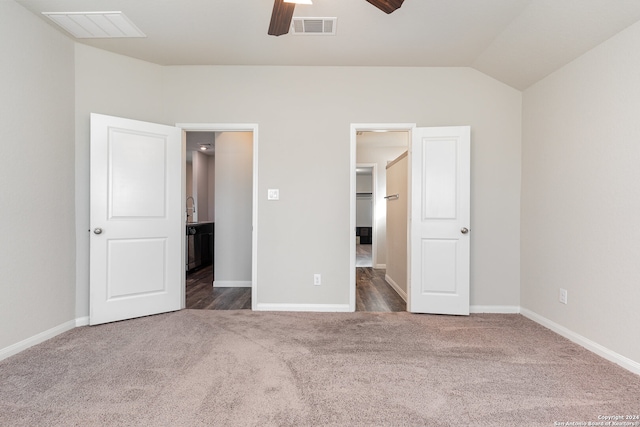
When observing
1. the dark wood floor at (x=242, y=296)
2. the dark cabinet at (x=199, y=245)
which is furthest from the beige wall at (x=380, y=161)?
the dark cabinet at (x=199, y=245)

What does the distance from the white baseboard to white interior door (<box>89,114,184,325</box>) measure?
35.1 inches

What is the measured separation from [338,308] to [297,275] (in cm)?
55

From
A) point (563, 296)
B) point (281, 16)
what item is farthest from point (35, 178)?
point (563, 296)

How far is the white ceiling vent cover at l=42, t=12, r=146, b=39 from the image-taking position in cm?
248

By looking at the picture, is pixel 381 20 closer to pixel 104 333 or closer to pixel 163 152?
pixel 163 152

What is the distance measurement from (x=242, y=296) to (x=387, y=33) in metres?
3.28

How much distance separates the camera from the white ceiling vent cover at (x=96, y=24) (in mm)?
2477

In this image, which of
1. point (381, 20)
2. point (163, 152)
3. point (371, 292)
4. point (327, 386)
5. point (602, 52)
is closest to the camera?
point (327, 386)

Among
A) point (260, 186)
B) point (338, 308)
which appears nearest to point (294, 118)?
point (260, 186)

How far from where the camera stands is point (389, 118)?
333 centimetres

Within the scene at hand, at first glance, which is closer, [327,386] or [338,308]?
[327,386]

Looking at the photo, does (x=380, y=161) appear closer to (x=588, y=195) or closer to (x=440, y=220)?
(x=440, y=220)

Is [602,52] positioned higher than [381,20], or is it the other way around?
[381,20]

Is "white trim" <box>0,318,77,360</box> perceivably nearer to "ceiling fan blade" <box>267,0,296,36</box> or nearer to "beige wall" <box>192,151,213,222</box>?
"ceiling fan blade" <box>267,0,296,36</box>
